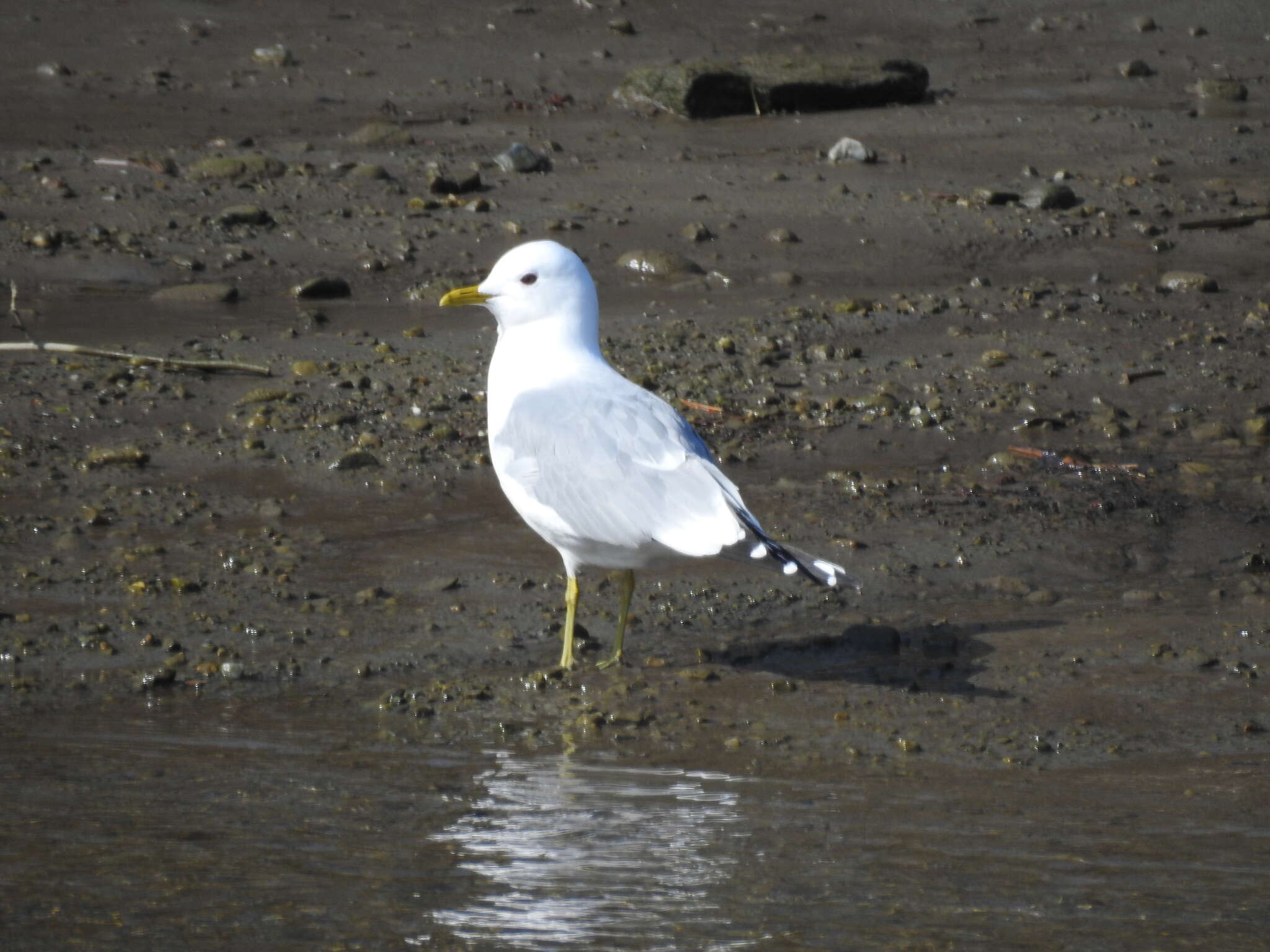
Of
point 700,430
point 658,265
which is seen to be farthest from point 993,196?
point 700,430

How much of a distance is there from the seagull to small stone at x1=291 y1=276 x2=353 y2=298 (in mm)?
3042

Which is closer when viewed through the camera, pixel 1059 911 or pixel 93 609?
pixel 1059 911

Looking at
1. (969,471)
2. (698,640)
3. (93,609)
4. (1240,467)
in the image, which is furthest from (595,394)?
(1240,467)

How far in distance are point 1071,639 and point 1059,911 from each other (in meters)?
1.88

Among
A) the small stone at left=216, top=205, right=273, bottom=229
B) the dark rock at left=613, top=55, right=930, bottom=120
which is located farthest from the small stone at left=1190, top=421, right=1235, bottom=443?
the dark rock at left=613, top=55, right=930, bottom=120

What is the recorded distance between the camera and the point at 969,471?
6328 millimetres

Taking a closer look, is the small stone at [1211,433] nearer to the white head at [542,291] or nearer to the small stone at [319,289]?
the white head at [542,291]

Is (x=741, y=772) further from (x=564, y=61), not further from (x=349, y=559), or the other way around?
(x=564, y=61)

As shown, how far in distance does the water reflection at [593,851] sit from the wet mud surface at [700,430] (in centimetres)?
3

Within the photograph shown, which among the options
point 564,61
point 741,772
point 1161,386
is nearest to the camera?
point 741,772

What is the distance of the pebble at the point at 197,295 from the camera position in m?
7.94

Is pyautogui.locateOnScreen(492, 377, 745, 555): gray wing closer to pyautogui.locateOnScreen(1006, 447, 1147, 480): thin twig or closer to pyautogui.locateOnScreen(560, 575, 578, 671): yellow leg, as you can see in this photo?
pyautogui.locateOnScreen(560, 575, 578, 671): yellow leg

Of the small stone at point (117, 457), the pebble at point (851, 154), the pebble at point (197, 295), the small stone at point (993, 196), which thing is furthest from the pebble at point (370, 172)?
the small stone at point (117, 457)

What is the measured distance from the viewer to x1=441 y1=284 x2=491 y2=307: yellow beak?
206 inches
